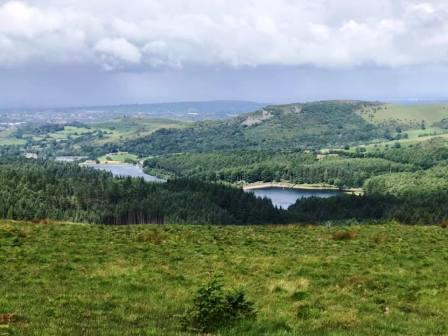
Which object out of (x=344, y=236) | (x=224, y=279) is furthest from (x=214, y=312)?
(x=344, y=236)

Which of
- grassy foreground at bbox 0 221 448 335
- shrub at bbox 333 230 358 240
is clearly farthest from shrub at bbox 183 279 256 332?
shrub at bbox 333 230 358 240

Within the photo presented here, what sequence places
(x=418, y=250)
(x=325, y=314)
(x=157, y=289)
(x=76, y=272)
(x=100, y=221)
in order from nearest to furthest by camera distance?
(x=325, y=314) → (x=157, y=289) → (x=76, y=272) → (x=418, y=250) → (x=100, y=221)

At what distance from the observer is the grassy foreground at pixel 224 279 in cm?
1991

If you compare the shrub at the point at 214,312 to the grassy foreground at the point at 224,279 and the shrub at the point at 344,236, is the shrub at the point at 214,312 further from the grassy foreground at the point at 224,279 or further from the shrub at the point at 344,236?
the shrub at the point at 344,236

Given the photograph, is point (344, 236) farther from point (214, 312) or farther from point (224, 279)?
point (214, 312)

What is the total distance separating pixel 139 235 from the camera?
46781 millimetres

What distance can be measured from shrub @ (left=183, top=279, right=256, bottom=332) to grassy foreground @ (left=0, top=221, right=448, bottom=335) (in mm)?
702

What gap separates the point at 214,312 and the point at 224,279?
33.7 ft

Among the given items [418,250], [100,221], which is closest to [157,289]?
[418,250]

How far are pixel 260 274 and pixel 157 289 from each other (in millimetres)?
7017

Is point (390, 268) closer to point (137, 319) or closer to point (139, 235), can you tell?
point (137, 319)

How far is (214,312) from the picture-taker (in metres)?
19.5

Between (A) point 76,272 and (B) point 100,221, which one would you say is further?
(B) point 100,221

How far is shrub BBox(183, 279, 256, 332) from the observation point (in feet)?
63.1
